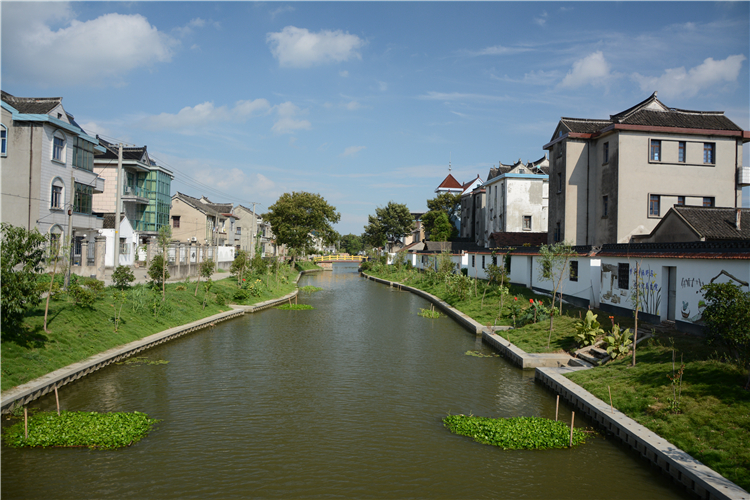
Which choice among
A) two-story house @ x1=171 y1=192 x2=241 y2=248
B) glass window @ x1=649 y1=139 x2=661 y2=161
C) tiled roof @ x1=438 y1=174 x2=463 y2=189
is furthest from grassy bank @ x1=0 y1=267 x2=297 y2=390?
tiled roof @ x1=438 y1=174 x2=463 y2=189

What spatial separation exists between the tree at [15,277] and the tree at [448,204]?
69086 millimetres

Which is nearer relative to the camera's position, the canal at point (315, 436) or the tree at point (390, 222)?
the canal at point (315, 436)

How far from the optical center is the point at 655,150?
99.8ft

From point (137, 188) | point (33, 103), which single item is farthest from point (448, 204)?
point (33, 103)

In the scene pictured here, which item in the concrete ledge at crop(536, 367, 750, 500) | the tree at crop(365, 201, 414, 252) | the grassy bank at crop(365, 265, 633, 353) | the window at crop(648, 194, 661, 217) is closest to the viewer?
the concrete ledge at crop(536, 367, 750, 500)

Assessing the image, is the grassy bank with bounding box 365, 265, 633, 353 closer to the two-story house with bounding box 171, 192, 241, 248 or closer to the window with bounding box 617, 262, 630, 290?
the window with bounding box 617, 262, 630, 290

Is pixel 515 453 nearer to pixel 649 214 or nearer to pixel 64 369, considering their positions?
pixel 64 369

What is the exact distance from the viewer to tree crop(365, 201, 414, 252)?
316ft

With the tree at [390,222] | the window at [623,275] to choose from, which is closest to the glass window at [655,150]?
the window at [623,275]

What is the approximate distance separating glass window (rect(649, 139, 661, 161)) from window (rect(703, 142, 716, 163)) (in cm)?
282

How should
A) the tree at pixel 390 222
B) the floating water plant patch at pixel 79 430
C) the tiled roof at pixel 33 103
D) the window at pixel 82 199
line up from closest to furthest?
the floating water plant patch at pixel 79 430 < the tiled roof at pixel 33 103 < the window at pixel 82 199 < the tree at pixel 390 222

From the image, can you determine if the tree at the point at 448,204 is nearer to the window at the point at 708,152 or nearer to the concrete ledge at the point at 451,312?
the concrete ledge at the point at 451,312

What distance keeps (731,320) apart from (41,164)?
36.0m

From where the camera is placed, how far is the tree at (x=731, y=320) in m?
10.6
